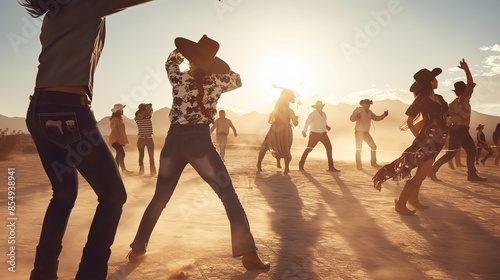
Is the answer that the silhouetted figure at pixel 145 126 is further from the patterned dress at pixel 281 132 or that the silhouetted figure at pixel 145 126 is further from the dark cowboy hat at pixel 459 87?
the dark cowboy hat at pixel 459 87

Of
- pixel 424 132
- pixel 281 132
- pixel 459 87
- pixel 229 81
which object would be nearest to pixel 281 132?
pixel 281 132

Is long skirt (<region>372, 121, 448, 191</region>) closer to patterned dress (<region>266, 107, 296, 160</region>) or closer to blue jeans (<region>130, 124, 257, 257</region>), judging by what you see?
blue jeans (<region>130, 124, 257, 257</region>)

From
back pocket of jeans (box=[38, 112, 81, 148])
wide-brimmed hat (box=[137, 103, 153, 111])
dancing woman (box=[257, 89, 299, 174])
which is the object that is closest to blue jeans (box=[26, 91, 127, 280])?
back pocket of jeans (box=[38, 112, 81, 148])

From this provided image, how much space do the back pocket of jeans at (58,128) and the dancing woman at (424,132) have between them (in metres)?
5.43

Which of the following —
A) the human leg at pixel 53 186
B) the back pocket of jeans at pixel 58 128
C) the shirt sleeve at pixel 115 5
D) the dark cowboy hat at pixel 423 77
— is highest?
the dark cowboy hat at pixel 423 77

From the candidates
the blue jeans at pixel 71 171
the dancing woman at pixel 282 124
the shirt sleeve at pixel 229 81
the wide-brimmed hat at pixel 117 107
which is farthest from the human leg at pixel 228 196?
the wide-brimmed hat at pixel 117 107

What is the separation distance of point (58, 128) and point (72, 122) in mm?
83

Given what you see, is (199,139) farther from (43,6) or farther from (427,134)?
(427,134)

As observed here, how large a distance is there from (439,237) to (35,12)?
16.0 feet

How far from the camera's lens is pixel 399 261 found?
14.4ft

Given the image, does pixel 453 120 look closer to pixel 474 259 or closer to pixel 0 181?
pixel 474 259

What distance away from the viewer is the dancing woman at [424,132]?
6.84m

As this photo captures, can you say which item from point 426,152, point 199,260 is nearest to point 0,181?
Answer: point 199,260

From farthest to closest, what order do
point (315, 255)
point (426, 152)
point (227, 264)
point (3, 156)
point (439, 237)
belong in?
point (3, 156), point (426, 152), point (439, 237), point (315, 255), point (227, 264)
